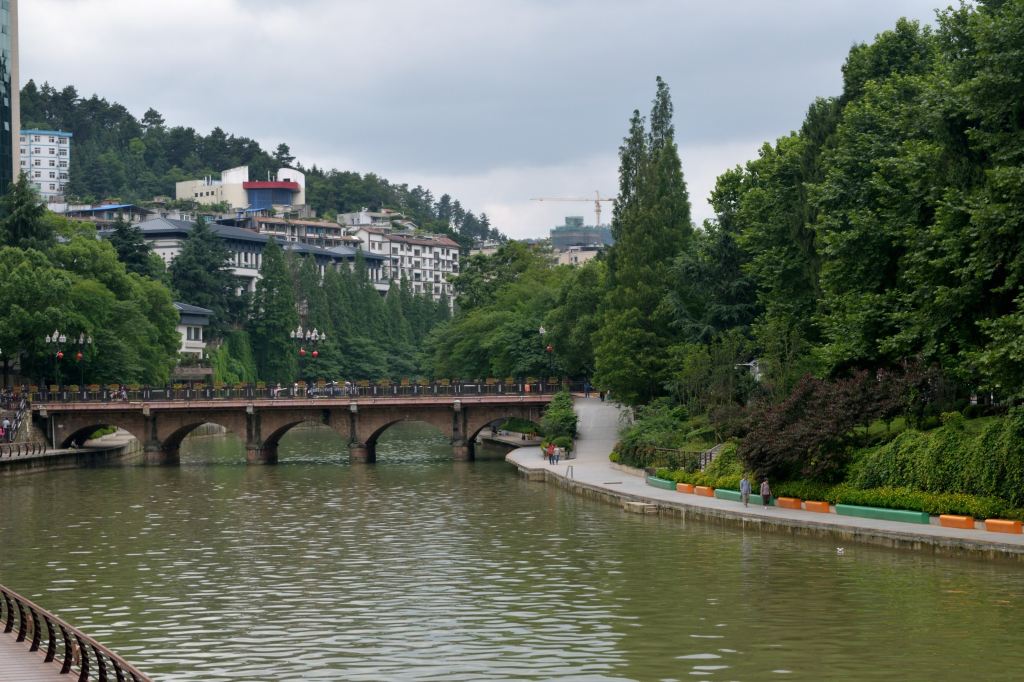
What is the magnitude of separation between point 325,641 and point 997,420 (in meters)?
23.3

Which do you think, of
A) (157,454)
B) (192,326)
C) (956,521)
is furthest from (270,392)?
(956,521)

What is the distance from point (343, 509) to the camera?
5938 centimetres

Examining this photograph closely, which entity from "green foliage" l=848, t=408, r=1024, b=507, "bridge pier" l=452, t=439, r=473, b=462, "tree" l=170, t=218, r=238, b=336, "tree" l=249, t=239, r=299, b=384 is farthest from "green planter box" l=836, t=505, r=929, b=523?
"tree" l=170, t=218, r=238, b=336

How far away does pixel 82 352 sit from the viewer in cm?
9600

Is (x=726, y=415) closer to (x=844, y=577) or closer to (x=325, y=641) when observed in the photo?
(x=844, y=577)

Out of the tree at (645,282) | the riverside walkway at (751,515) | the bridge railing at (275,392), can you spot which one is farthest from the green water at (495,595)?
the bridge railing at (275,392)

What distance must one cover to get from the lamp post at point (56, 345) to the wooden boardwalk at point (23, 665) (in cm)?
6475

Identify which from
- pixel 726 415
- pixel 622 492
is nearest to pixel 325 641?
pixel 622 492

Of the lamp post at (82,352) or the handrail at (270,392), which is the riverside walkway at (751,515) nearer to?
the handrail at (270,392)

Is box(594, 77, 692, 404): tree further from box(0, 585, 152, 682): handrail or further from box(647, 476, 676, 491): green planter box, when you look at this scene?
box(0, 585, 152, 682): handrail

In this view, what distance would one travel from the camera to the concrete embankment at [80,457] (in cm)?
7950

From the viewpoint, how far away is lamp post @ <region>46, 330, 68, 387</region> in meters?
88.7

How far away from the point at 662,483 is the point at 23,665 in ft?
127

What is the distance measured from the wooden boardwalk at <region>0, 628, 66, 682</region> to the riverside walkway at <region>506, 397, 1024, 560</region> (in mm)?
24217
